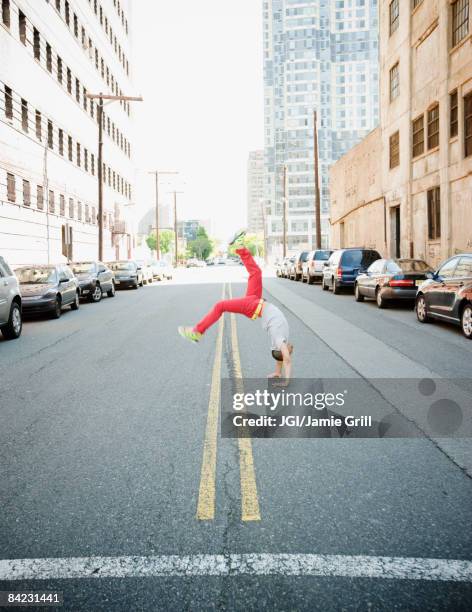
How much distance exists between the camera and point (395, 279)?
57.8 ft

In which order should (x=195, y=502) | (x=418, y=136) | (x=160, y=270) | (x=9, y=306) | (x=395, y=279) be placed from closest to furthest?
(x=195, y=502)
(x=9, y=306)
(x=395, y=279)
(x=418, y=136)
(x=160, y=270)

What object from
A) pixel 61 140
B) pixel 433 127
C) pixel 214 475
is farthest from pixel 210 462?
pixel 61 140

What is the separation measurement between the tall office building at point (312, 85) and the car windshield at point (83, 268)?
435 feet

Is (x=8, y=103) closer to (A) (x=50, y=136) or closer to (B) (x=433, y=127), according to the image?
(A) (x=50, y=136)

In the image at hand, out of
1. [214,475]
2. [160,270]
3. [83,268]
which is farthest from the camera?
[160,270]

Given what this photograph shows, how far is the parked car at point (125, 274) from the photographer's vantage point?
32.0 m

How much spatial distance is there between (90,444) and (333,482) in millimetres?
2188

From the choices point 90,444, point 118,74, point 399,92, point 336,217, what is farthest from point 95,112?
point 90,444

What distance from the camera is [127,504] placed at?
13.3ft

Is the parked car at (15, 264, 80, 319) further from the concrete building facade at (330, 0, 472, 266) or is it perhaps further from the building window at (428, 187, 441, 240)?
the building window at (428, 187, 441, 240)

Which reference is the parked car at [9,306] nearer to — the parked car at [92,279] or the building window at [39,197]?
the parked car at [92,279]

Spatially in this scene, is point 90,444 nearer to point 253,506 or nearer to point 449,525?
point 253,506

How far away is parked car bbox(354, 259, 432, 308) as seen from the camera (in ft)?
57.5

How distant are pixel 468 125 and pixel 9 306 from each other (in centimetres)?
1793
